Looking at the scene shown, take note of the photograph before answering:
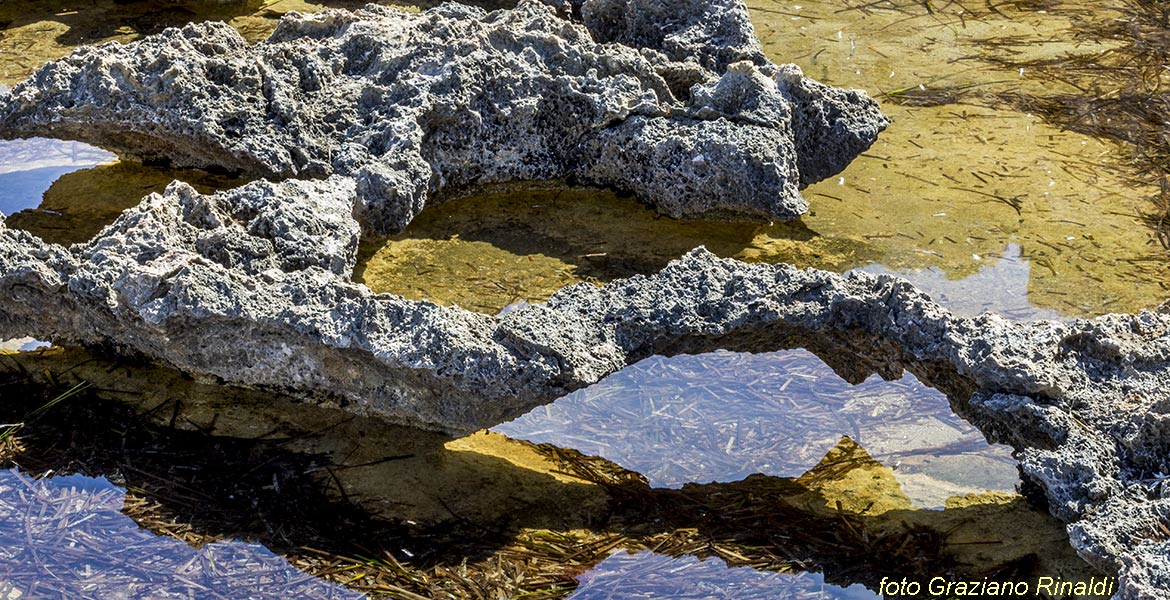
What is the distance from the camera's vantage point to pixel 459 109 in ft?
17.0

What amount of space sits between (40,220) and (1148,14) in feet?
19.7

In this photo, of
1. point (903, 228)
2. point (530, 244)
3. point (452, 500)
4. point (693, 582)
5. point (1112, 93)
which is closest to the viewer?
point (693, 582)

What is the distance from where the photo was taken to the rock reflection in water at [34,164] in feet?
17.1

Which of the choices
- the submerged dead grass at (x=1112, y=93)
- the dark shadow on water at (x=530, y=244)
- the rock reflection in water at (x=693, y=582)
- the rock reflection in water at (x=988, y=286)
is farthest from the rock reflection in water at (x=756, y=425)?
the submerged dead grass at (x=1112, y=93)

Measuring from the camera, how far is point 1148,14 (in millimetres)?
7539

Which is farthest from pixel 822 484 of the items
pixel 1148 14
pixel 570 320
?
pixel 1148 14

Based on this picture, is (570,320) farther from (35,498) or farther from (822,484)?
(35,498)

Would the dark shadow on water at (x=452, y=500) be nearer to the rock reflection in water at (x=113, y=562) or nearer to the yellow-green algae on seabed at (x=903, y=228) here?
the rock reflection in water at (x=113, y=562)

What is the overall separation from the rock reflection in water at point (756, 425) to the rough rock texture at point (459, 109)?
1152 mm

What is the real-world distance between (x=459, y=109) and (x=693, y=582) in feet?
8.18

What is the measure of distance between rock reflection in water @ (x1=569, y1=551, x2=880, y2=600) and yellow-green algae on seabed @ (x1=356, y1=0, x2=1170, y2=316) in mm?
1485

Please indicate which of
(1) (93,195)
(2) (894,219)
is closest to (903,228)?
(2) (894,219)

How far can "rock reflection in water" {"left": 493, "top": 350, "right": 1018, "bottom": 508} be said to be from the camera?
3.77m

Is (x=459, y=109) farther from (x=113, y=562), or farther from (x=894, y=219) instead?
(x=113, y=562)
